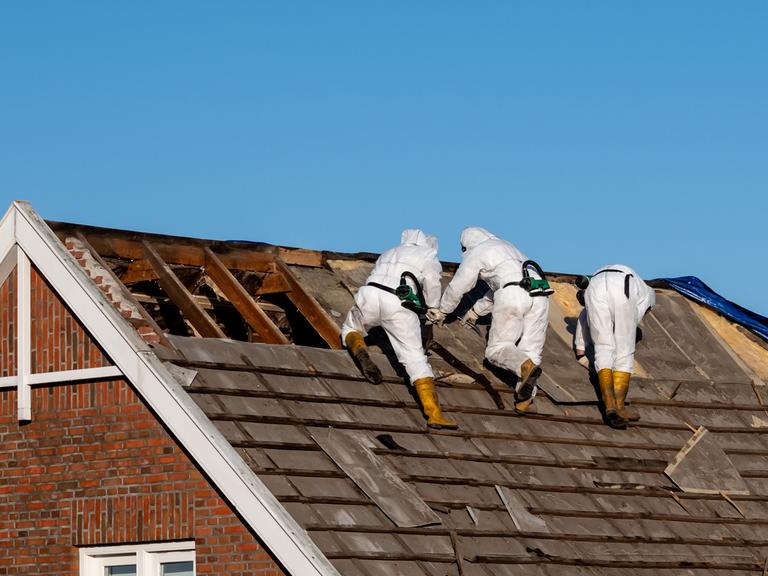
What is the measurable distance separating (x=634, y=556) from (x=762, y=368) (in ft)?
18.9

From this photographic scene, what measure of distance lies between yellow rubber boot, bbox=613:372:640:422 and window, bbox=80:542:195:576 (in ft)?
16.9

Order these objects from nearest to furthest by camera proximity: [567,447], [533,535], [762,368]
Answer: [533,535]
[567,447]
[762,368]

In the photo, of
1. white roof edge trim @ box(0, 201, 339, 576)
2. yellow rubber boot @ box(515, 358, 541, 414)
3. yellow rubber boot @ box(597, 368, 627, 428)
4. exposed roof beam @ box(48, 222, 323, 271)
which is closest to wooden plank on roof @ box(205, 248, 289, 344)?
exposed roof beam @ box(48, 222, 323, 271)

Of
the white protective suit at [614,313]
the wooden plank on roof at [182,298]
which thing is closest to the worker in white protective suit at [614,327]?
the white protective suit at [614,313]

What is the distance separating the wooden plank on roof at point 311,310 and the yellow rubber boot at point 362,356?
0.39 meters

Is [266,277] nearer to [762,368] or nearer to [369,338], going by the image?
[369,338]

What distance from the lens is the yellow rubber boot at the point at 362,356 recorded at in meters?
15.5

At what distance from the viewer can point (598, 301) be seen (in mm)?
17531

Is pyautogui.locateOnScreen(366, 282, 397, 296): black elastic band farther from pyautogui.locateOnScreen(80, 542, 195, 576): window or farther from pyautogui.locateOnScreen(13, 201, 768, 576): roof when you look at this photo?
pyautogui.locateOnScreen(80, 542, 195, 576): window

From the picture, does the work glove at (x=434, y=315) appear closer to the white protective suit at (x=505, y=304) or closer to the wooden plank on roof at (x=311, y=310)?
the white protective suit at (x=505, y=304)

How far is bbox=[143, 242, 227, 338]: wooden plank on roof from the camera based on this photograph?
50.7 ft

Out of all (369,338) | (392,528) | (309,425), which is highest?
(369,338)

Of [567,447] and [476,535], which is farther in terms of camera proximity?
[567,447]

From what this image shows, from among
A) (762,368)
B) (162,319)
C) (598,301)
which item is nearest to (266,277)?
(162,319)
